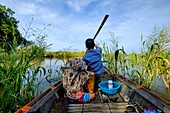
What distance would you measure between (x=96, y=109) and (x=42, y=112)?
72 cm

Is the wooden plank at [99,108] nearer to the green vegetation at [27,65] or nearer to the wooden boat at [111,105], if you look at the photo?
the wooden boat at [111,105]

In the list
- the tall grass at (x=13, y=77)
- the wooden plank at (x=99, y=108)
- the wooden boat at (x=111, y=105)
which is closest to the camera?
the wooden boat at (x=111, y=105)

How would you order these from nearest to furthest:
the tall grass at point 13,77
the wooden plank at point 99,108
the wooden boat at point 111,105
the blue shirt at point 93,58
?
1. the wooden boat at point 111,105
2. the wooden plank at point 99,108
3. the tall grass at point 13,77
4. the blue shirt at point 93,58

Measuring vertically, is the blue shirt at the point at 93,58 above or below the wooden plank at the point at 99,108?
above

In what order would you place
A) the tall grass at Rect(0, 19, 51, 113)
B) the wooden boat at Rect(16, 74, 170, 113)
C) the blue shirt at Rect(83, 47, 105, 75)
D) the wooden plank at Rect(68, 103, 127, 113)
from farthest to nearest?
the blue shirt at Rect(83, 47, 105, 75)
the tall grass at Rect(0, 19, 51, 113)
the wooden plank at Rect(68, 103, 127, 113)
the wooden boat at Rect(16, 74, 170, 113)

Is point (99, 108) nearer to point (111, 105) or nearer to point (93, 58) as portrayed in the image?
point (111, 105)

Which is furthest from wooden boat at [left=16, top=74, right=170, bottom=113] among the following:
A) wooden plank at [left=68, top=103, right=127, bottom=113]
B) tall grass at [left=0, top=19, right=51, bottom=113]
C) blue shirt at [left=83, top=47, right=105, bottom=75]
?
blue shirt at [left=83, top=47, right=105, bottom=75]

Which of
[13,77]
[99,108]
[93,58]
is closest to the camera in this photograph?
[99,108]

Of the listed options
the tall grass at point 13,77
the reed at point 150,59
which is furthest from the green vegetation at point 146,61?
the tall grass at point 13,77

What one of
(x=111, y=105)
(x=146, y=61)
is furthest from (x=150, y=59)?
(x=111, y=105)

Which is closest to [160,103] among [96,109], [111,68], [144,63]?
[96,109]

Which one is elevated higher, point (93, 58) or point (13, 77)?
point (93, 58)

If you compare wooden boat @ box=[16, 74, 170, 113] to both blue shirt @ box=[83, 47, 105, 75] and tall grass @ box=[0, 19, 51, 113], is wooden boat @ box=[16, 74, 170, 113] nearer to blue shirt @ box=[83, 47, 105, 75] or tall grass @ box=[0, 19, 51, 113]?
tall grass @ box=[0, 19, 51, 113]

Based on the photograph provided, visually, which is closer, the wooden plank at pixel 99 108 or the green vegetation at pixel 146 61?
the wooden plank at pixel 99 108
